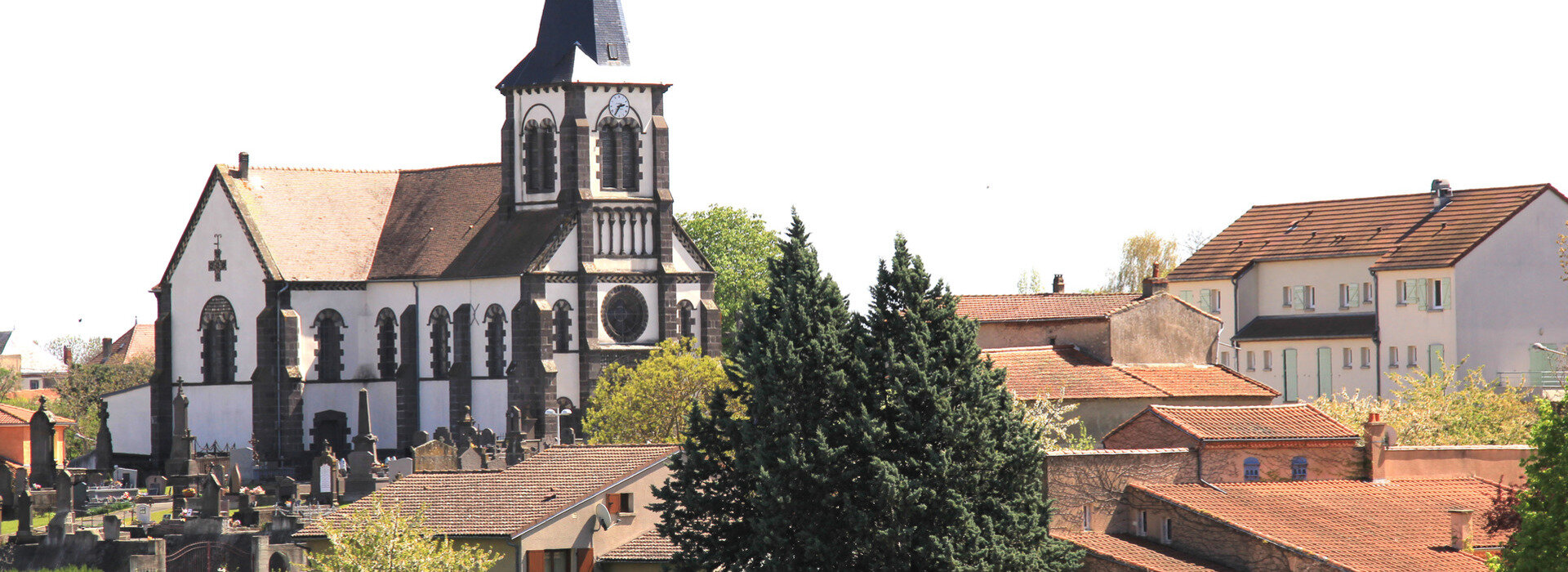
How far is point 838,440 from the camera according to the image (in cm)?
3753

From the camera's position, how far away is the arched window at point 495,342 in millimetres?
79812

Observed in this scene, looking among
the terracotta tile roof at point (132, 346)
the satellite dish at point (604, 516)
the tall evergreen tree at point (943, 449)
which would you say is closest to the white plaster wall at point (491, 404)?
the satellite dish at point (604, 516)

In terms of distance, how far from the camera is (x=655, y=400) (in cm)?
6762

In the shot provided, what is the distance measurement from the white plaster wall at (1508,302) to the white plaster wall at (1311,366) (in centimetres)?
368

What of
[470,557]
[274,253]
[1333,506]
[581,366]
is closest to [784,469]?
[470,557]

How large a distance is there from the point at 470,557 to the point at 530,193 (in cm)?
4306

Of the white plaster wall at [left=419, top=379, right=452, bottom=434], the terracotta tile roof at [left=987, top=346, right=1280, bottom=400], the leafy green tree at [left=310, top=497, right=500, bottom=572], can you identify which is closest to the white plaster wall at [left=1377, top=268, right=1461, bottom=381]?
the terracotta tile roof at [left=987, top=346, right=1280, bottom=400]

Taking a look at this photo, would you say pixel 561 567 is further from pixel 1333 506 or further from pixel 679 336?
pixel 679 336

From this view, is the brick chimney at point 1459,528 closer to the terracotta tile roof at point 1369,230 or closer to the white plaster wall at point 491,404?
the terracotta tile roof at point 1369,230

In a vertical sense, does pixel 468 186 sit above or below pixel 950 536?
above

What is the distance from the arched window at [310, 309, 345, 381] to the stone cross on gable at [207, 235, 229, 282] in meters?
Answer: 4.26

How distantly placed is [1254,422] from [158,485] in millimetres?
37761

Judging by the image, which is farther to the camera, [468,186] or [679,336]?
[468,186]

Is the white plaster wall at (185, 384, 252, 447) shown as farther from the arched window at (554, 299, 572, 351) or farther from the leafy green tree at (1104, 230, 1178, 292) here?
the leafy green tree at (1104, 230, 1178, 292)
